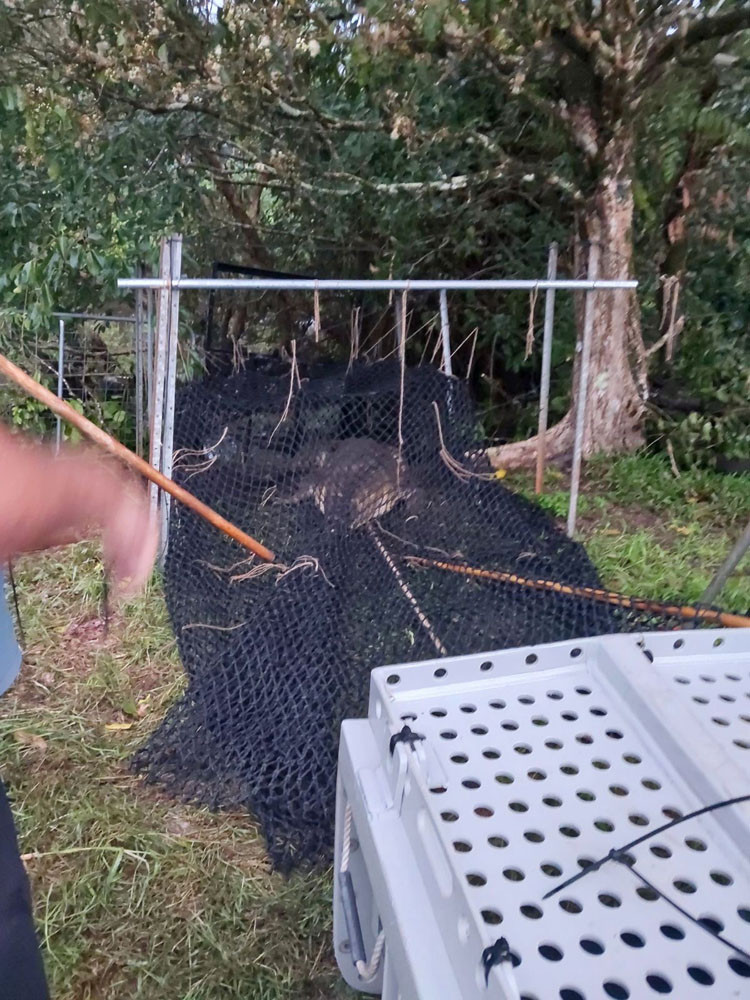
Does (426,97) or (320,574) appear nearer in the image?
(320,574)

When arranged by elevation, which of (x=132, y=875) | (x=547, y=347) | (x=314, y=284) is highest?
(x=314, y=284)

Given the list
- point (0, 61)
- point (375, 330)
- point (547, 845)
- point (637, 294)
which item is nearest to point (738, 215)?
point (637, 294)

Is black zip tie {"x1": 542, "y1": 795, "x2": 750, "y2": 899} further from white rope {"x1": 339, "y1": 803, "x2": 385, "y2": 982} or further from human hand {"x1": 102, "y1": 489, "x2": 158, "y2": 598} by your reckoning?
human hand {"x1": 102, "y1": 489, "x2": 158, "y2": 598}

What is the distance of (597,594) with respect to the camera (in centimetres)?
211

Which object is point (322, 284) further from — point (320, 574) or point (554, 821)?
point (554, 821)

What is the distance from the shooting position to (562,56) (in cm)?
344

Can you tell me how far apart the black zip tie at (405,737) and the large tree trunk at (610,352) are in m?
3.33

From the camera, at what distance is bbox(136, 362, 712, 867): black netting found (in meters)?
1.83

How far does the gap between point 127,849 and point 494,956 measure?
1.30 metres

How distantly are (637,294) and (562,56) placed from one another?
1428 millimetres

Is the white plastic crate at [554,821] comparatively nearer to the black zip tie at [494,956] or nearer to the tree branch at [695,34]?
the black zip tie at [494,956]

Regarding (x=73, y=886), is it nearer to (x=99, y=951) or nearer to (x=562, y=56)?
(x=99, y=951)

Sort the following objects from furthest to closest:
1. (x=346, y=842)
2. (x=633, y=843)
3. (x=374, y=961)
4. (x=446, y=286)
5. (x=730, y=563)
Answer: (x=446, y=286), (x=730, y=563), (x=346, y=842), (x=374, y=961), (x=633, y=843)

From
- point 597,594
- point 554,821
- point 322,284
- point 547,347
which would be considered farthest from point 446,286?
point 554,821
